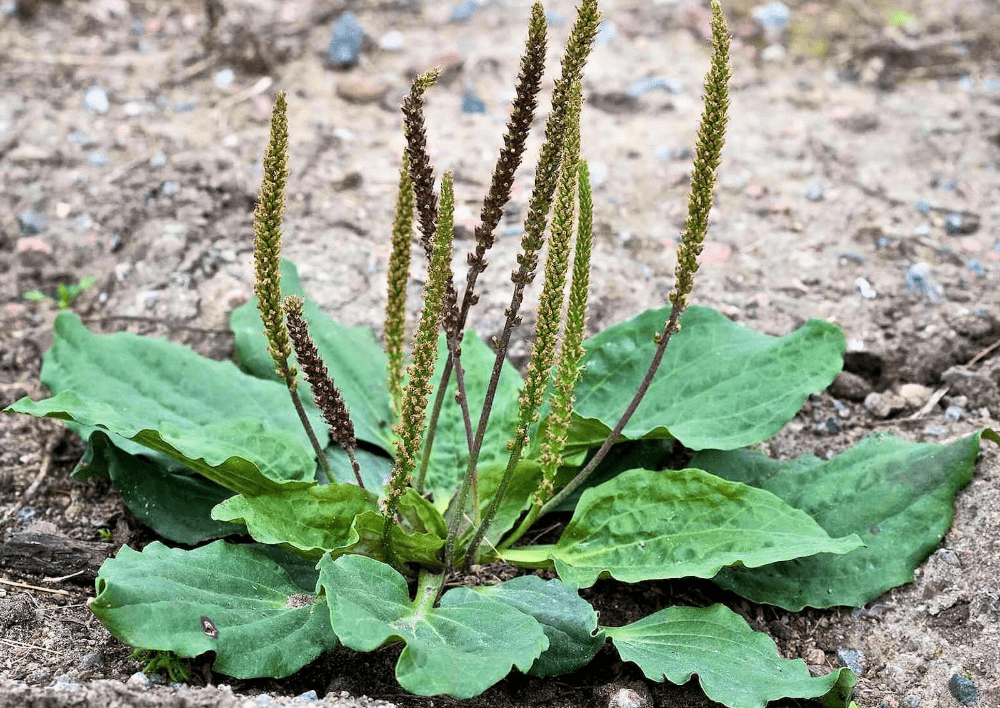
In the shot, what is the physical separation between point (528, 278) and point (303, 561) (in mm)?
1352

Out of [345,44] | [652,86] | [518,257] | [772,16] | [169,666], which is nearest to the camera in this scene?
[518,257]

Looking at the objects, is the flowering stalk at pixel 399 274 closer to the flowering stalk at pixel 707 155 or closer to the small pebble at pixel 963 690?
the flowering stalk at pixel 707 155

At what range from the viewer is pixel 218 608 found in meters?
3.11

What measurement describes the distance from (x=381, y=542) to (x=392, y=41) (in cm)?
505

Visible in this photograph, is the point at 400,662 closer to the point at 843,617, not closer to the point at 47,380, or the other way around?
the point at 843,617

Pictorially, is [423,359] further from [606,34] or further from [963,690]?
[606,34]

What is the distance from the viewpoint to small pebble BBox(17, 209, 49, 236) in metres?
5.77

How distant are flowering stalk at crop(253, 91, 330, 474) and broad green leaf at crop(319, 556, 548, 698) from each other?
0.73 metres

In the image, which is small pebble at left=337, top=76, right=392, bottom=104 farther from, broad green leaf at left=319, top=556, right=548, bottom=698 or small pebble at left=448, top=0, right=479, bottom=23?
broad green leaf at left=319, top=556, right=548, bottom=698

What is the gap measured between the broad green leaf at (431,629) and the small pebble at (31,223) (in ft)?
12.0

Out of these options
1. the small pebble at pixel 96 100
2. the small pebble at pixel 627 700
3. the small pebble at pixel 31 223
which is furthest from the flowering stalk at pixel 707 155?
the small pebble at pixel 96 100

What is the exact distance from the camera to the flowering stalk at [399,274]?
3.40 metres

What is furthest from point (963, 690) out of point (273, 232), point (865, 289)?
point (273, 232)

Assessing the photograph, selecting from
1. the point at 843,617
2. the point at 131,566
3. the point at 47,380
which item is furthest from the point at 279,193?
the point at 843,617
